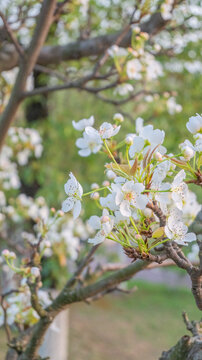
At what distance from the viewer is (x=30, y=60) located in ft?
8.29

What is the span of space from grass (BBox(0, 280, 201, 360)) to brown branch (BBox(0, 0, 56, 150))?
3.46 meters

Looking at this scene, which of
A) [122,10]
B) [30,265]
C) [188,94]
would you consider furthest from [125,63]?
[188,94]

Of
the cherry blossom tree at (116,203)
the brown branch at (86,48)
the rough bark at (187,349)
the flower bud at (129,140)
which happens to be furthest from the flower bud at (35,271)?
the brown branch at (86,48)

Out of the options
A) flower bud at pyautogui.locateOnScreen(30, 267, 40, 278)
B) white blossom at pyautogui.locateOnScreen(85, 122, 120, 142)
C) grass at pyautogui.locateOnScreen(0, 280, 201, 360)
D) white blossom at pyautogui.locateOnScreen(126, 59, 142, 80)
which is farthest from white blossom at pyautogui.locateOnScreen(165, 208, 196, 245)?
grass at pyautogui.locateOnScreen(0, 280, 201, 360)

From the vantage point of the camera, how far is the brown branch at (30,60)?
237 cm

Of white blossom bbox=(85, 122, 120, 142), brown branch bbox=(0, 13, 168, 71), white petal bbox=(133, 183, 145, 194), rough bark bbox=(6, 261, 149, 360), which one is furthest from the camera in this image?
brown branch bbox=(0, 13, 168, 71)

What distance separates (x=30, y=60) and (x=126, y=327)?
6.40m

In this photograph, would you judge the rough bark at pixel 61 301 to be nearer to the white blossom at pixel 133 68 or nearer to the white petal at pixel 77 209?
the white petal at pixel 77 209

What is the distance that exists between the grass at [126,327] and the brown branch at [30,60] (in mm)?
3458

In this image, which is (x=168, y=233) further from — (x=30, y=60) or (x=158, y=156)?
(x=30, y=60)

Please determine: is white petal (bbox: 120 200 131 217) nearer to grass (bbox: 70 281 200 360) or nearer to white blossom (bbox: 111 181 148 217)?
white blossom (bbox: 111 181 148 217)

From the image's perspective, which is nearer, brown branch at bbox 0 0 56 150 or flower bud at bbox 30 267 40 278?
flower bud at bbox 30 267 40 278

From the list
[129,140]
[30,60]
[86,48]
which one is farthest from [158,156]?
[86,48]

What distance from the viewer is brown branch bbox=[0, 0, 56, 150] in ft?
7.79
